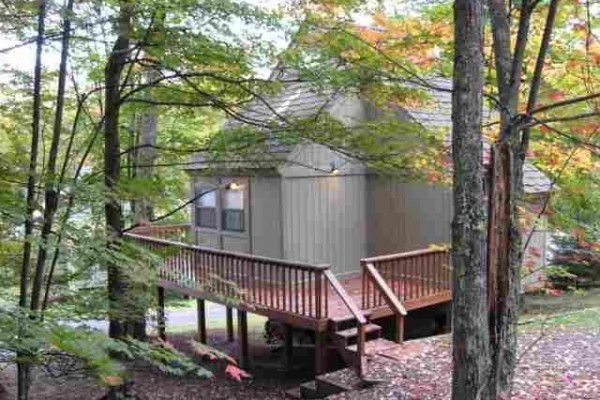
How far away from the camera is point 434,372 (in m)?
7.08

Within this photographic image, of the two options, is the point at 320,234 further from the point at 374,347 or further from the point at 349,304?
the point at 374,347

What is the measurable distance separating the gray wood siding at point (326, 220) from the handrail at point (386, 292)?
9.89 feet

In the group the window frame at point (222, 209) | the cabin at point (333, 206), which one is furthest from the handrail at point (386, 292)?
the window frame at point (222, 209)

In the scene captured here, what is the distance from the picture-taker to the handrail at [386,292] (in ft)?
27.6

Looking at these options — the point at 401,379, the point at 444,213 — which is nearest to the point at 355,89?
the point at 401,379

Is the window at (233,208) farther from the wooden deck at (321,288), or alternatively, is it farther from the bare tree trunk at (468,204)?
the bare tree trunk at (468,204)

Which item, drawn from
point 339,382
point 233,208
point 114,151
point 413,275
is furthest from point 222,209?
point 339,382

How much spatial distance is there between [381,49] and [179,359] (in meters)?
4.42

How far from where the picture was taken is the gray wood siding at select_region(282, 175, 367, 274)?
11.4 m

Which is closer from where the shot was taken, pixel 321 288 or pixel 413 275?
pixel 321 288

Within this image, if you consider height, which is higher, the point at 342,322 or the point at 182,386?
the point at 342,322

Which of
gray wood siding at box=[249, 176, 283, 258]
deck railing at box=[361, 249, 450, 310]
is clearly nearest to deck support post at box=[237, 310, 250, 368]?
gray wood siding at box=[249, 176, 283, 258]

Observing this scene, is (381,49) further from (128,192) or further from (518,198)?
(128,192)

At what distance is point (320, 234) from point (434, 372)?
17.0 ft
